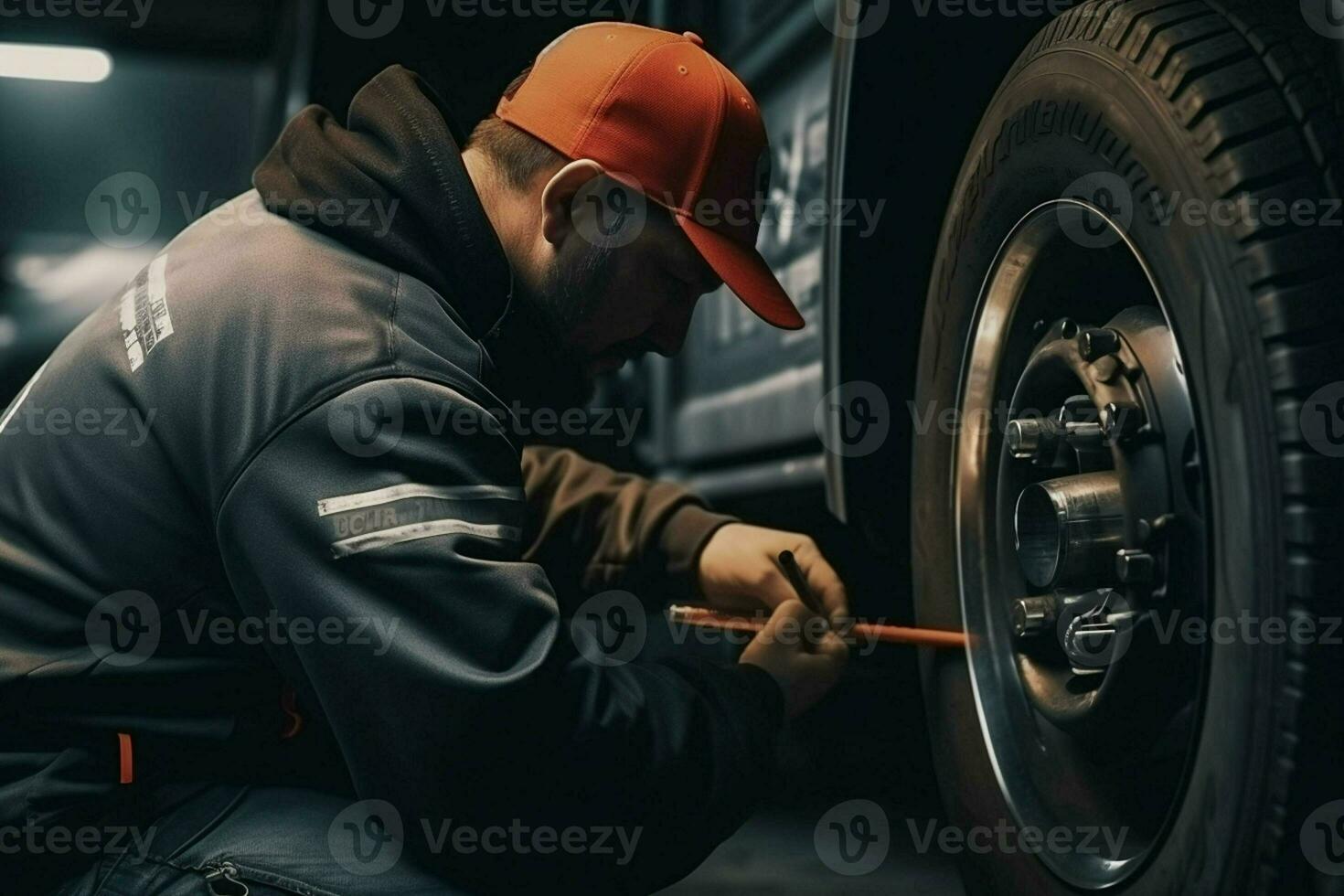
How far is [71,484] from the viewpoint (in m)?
1.19

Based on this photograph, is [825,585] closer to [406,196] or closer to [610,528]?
[610,528]

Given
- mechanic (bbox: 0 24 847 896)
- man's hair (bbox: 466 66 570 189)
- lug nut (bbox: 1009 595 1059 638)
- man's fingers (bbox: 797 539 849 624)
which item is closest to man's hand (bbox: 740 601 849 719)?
mechanic (bbox: 0 24 847 896)

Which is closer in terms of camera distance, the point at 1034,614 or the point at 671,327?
the point at 1034,614

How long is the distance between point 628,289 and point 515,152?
0.54ft

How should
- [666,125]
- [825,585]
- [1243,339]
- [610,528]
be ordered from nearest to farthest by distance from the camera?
[1243,339] < [666,125] < [825,585] < [610,528]

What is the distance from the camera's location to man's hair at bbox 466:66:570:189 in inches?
50.2

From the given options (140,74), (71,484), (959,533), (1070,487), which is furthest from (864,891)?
(140,74)

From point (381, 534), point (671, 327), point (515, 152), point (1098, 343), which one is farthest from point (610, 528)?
point (1098, 343)

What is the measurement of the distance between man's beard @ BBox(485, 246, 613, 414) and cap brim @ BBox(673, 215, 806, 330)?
0.08 m

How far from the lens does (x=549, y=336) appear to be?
4.38 ft

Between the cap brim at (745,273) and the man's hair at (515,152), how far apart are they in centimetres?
13

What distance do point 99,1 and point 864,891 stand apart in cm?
242

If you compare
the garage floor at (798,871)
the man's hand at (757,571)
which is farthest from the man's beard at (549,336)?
the garage floor at (798,871)

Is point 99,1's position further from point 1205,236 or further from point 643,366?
point 1205,236
